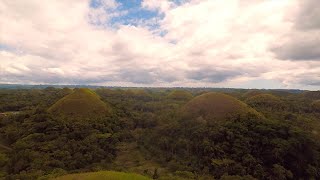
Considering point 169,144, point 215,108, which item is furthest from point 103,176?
point 215,108

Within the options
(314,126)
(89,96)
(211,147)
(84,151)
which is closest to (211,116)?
(211,147)

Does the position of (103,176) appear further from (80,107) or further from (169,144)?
(80,107)

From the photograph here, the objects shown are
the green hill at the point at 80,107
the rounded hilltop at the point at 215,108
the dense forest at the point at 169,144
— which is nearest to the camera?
the dense forest at the point at 169,144

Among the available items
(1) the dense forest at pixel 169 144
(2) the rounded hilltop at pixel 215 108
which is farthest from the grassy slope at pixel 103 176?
(2) the rounded hilltop at pixel 215 108

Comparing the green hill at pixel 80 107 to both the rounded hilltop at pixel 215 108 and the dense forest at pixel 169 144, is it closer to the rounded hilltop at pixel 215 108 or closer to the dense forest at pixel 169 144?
the dense forest at pixel 169 144

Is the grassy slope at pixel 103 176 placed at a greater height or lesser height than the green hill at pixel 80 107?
lesser

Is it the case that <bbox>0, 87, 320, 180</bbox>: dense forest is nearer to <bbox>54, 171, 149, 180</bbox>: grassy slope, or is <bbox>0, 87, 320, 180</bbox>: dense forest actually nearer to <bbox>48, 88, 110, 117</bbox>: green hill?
<bbox>48, 88, 110, 117</bbox>: green hill

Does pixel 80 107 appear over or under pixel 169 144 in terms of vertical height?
over
